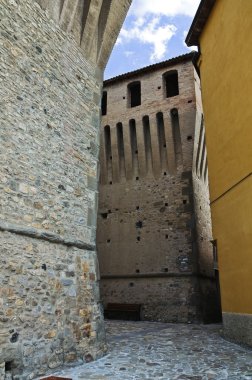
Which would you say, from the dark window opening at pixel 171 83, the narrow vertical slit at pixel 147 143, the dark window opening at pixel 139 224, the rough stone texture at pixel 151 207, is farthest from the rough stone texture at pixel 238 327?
the dark window opening at pixel 171 83

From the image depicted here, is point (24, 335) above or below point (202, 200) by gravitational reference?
below

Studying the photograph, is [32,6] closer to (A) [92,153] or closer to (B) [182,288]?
(A) [92,153]

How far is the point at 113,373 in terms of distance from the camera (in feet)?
14.6

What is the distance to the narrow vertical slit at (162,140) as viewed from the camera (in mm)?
12258

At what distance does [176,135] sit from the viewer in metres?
12.2

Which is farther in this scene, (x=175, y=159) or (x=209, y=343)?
(x=175, y=159)

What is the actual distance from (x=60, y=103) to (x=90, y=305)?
11.2ft

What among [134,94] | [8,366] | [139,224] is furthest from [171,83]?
[8,366]

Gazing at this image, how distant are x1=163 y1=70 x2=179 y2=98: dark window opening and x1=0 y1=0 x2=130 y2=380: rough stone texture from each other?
6.66m

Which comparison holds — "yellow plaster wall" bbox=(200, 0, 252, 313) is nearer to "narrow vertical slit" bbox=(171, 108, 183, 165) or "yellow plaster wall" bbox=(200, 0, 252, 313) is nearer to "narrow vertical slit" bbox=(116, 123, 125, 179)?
"narrow vertical slit" bbox=(171, 108, 183, 165)

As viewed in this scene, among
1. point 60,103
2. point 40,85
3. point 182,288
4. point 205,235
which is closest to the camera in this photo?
point 40,85

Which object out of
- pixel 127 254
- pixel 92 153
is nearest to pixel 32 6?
pixel 92 153

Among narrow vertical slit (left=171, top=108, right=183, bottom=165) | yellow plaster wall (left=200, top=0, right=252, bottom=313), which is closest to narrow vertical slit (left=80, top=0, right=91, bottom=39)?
yellow plaster wall (left=200, top=0, right=252, bottom=313)

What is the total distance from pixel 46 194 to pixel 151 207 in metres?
7.20
